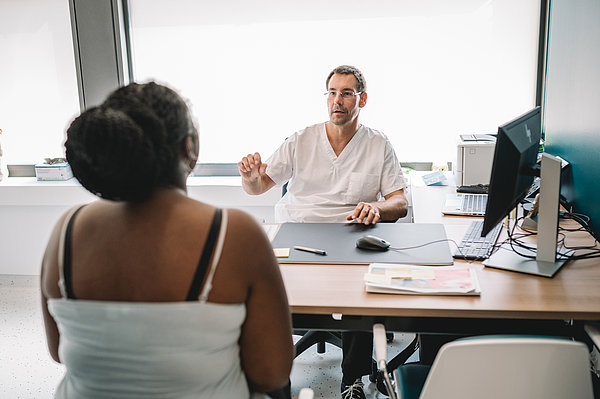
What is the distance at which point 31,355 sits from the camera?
271 cm

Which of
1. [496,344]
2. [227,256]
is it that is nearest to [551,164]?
[496,344]

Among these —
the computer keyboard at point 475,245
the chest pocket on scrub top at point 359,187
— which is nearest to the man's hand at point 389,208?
the chest pocket on scrub top at point 359,187

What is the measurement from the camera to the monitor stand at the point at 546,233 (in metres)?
1.64

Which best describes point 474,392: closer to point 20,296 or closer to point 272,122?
point 272,122

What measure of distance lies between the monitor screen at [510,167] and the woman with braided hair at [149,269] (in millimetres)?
744

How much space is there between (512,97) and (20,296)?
3336mm

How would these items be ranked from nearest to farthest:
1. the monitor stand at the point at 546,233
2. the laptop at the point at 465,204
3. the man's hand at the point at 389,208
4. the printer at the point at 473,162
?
the monitor stand at the point at 546,233
the man's hand at the point at 389,208
the laptop at the point at 465,204
the printer at the point at 473,162

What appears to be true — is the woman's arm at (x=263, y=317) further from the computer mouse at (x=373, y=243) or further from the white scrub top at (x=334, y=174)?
the white scrub top at (x=334, y=174)

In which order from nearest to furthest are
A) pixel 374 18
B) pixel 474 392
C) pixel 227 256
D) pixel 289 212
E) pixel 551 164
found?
pixel 227 256, pixel 474 392, pixel 551 164, pixel 289 212, pixel 374 18

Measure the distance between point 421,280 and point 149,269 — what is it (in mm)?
872

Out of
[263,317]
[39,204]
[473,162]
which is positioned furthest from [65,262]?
[39,204]

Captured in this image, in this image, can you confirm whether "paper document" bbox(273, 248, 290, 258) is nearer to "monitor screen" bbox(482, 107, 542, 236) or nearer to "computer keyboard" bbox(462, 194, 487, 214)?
"monitor screen" bbox(482, 107, 542, 236)

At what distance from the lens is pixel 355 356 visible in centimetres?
212

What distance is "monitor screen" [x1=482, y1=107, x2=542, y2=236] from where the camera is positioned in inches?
58.1
